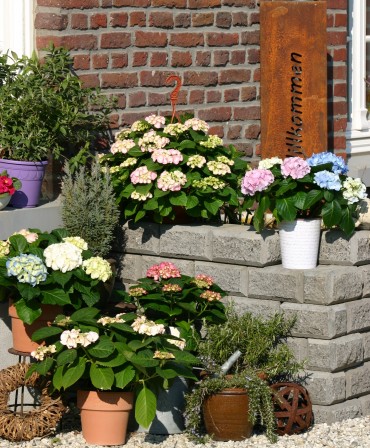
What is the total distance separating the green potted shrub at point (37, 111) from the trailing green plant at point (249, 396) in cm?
140

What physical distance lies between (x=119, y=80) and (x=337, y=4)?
1.97 metres

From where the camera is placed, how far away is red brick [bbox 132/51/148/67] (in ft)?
21.6

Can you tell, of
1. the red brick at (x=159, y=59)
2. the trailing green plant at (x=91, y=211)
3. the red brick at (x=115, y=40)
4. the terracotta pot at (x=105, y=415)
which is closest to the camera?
the terracotta pot at (x=105, y=415)

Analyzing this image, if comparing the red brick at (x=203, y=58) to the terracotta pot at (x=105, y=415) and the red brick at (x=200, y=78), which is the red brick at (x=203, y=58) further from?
the terracotta pot at (x=105, y=415)

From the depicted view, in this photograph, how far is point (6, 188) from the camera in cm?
579

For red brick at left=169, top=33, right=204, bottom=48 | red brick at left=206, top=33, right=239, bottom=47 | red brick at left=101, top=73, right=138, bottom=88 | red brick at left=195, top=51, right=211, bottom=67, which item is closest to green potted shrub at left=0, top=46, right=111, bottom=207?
red brick at left=101, top=73, right=138, bottom=88

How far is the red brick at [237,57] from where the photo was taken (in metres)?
7.15

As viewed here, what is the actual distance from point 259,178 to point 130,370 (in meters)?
1.19

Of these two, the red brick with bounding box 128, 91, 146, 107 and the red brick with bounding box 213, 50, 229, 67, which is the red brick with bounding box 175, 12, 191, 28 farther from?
the red brick with bounding box 128, 91, 146, 107

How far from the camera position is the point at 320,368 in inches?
222

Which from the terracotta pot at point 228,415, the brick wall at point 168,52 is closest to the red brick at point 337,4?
the brick wall at point 168,52

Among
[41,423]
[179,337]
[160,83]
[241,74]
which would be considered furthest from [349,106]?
[41,423]

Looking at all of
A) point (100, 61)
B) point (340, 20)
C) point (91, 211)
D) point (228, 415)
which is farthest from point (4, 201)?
point (340, 20)

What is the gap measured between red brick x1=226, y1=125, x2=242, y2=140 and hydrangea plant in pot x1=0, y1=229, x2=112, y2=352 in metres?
1.80
